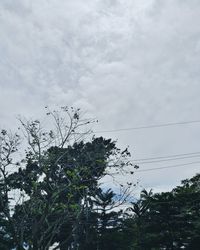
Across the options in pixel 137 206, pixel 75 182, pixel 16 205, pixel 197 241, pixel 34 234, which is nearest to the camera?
pixel 34 234

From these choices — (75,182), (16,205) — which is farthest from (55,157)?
(16,205)

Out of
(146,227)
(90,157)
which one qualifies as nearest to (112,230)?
(146,227)

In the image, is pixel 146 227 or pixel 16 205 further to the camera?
pixel 146 227

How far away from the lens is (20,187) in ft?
61.6

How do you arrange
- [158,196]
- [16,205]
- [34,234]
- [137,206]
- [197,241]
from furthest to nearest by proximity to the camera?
[137,206] < [158,196] < [197,241] < [16,205] < [34,234]

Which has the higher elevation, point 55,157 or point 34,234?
point 55,157

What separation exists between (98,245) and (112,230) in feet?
7.17

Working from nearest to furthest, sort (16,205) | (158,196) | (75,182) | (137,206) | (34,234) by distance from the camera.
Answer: (34,234)
(75,182)
(16,205)
(158,196)
(137,206)

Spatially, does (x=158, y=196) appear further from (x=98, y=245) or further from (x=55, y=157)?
(x=55, y=157)

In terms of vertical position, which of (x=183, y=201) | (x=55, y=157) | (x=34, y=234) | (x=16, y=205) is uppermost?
(x=183, y=201)

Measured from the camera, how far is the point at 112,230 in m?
36.2

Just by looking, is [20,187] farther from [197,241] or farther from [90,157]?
[197,241]

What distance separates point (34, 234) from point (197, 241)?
15819 mm

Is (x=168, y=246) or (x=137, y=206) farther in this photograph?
(x=137, y=206)
